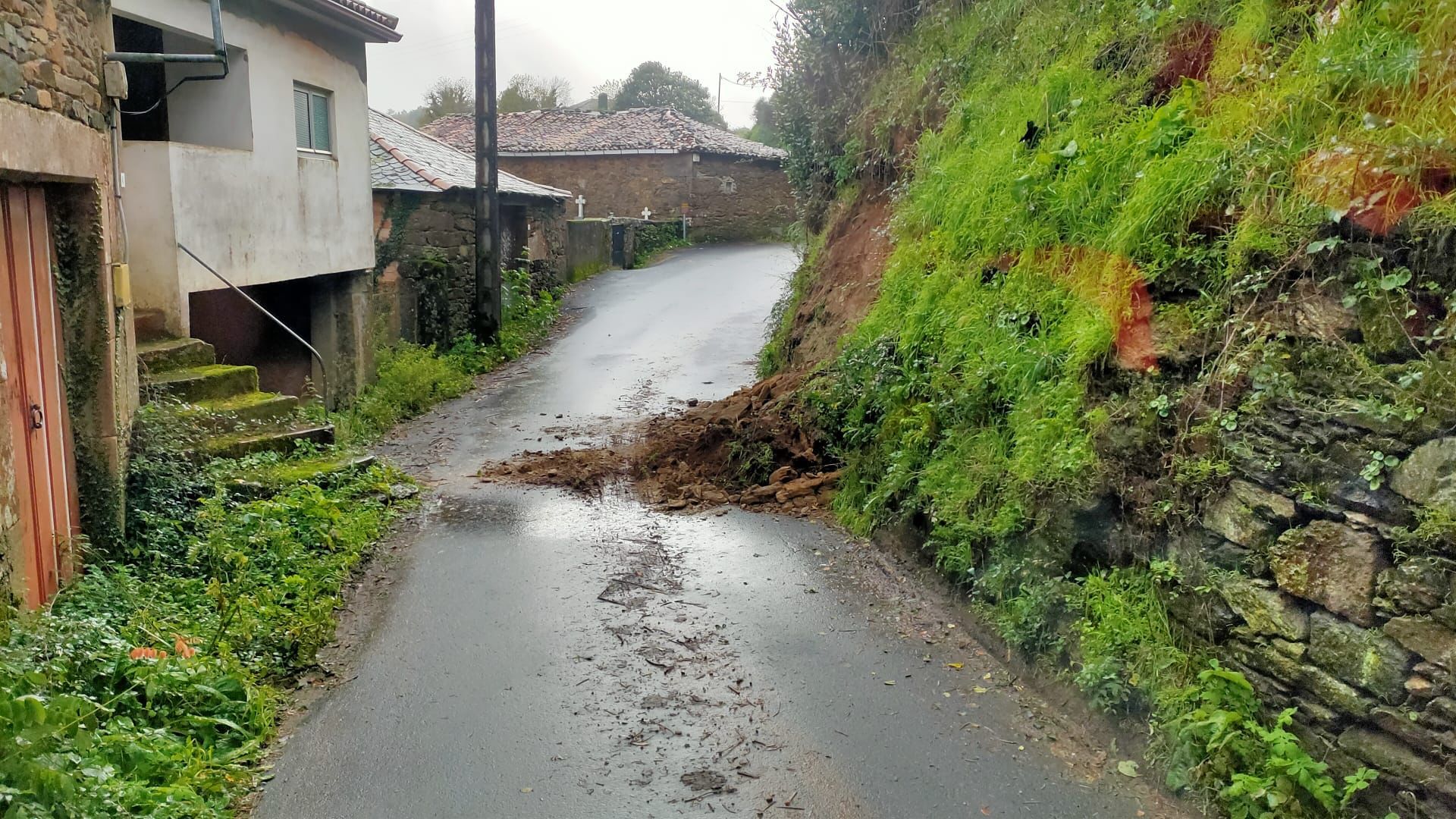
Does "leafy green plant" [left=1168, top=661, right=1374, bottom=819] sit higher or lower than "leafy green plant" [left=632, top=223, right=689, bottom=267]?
lower

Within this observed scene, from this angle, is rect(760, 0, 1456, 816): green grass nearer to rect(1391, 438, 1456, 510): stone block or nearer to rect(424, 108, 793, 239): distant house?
rect(1391, 438, 1456, 510): stone block

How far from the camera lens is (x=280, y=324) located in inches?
411

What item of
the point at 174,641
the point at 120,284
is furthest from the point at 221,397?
the point at 174,641

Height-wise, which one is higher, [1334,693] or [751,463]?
[1334,693]

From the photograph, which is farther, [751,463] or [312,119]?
[312,119]

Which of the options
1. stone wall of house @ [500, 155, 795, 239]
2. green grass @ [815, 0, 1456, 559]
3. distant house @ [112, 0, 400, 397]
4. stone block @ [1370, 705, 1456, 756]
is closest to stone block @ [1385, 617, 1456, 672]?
stone block @ [1370, 705, 1456, 756]

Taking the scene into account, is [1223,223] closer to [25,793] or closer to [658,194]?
[25,793]

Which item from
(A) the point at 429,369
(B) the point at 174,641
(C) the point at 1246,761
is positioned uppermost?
(A) the point at 429,369

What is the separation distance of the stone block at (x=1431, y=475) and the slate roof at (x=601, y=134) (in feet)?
90.2

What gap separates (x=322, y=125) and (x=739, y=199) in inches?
739

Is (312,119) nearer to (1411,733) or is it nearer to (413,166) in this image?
(413,166)

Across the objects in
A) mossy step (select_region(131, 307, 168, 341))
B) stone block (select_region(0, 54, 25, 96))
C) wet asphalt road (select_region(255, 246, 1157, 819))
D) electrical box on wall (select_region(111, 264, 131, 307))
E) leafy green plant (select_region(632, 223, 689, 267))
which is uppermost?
stone block (select_region(0, 54, 25, 96))

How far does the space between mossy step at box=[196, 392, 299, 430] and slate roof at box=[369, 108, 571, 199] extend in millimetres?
6574

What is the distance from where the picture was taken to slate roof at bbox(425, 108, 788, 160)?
3014 centimetres
